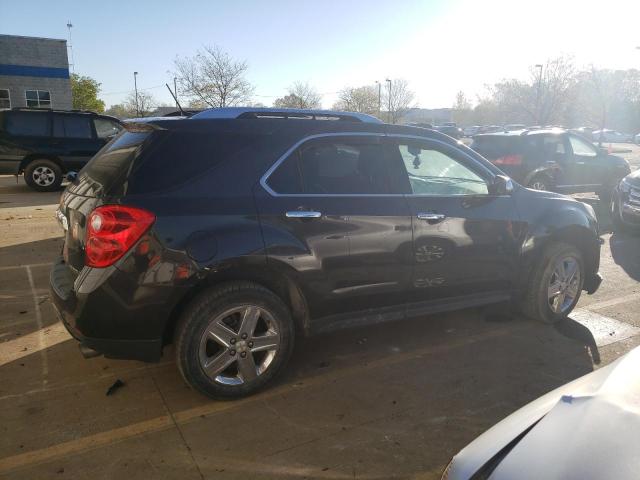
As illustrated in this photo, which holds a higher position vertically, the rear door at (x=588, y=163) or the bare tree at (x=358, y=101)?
the bare tree at (x=358, y=101)

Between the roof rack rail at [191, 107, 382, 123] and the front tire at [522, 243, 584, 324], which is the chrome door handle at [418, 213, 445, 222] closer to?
the roof rack rail at [191, 107, 382, 123]

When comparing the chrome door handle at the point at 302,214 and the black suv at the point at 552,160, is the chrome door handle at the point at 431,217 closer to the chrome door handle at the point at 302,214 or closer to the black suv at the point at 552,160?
the chrome door handle at the point at 302,214

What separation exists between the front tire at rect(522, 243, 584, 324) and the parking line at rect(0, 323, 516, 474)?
0.94m

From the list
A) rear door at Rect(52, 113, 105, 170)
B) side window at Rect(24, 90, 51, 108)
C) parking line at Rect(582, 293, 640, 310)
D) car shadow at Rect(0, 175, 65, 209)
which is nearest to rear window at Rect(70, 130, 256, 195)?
parking line at Rect(582, 293, 640, 310)

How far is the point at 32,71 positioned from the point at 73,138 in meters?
22.7

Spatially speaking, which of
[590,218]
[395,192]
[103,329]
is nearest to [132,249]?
[103,329]

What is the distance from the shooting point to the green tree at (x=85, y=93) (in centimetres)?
4459

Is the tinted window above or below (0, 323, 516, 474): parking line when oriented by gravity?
above

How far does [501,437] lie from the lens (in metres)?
1.84

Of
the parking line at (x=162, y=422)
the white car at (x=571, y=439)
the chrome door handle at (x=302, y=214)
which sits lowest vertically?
the parking line at (x=162, y=422)

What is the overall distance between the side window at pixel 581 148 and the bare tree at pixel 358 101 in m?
36.6

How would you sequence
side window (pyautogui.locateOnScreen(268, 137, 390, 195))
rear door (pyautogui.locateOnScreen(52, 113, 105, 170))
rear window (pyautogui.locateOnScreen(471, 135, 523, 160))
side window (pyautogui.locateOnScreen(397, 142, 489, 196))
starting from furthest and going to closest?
rear door (pyautogui.locateOnScreen(52, 113, 105, 170))
rear window (pyautogui.locateOnScreen(471, 135, 523, 160))
side window (pyautogui.locateOnScreen(397, 142, 489, 196))
side window (pyautogui.locateOnScreen(268, 137, 390, 195))

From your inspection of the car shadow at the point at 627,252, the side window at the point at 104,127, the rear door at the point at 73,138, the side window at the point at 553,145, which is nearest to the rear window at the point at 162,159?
the car shadow at the point at 627,252

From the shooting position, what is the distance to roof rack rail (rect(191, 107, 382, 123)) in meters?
3.46
